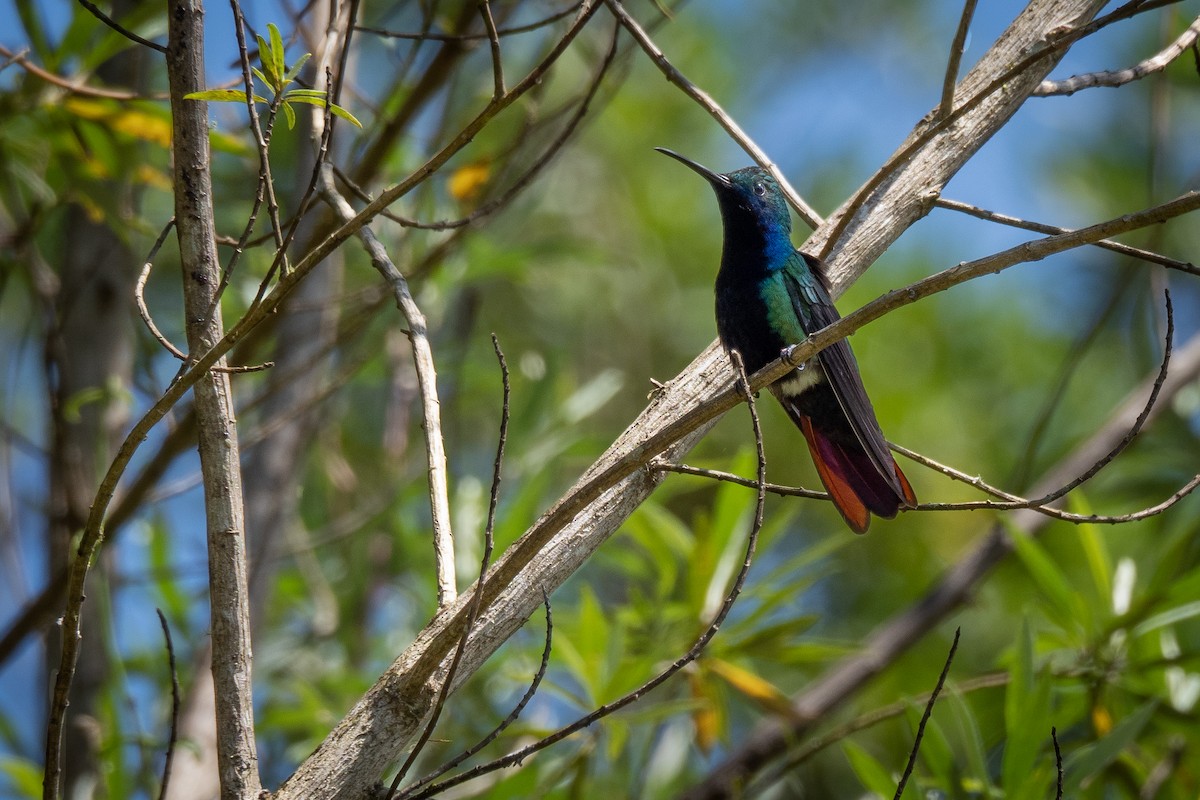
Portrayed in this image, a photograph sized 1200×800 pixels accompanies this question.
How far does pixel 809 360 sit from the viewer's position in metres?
2.88

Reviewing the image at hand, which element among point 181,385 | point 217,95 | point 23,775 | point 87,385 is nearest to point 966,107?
point 217,95

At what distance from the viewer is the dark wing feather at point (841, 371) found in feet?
8.73

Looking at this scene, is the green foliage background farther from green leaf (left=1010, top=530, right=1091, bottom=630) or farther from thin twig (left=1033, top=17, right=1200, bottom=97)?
thin twig (left=1033, top=17, right=1200, bottom=97)

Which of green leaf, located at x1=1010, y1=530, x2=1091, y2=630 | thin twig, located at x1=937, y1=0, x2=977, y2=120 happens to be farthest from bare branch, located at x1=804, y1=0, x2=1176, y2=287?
green leaf, located at x1=1010, y1=530, x2=1091, y2=630

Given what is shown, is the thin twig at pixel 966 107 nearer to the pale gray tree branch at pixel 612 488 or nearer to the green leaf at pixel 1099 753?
the pale gray tree branch at pixel 612 488

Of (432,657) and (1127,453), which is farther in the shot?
(1127,453)

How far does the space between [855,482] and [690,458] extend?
252 cm

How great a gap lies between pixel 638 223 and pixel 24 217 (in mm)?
3311

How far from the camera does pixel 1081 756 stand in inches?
121

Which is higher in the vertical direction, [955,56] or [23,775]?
[23,775]

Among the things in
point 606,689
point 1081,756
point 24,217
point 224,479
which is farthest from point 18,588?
point 1081,756

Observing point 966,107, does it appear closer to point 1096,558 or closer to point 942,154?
point 942,154

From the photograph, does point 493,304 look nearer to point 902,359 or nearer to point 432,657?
point 902,359

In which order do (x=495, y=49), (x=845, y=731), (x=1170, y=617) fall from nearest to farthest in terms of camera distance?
(x=495, y=49), (x=845, y=731), (x=1170, y=617)
